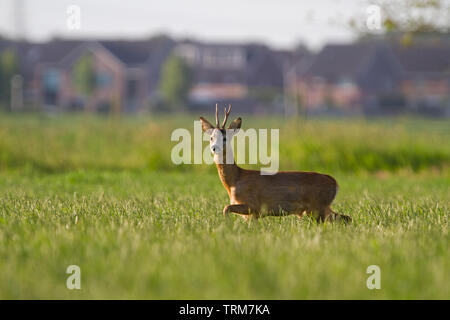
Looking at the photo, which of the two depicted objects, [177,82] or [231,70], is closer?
[177,82]

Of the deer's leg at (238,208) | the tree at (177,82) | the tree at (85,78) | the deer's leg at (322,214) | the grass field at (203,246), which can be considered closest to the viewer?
the grass field at (203,246)

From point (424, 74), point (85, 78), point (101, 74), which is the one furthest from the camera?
point (424, 74)

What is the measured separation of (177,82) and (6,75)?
17803 millimetres

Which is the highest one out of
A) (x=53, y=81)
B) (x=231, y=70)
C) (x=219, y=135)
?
(x=231, y=70)

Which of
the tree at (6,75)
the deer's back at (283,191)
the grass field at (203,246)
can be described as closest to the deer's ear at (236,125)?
the deer's back at (283,191)

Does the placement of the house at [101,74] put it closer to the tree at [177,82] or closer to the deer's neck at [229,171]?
the tree at [177,82]

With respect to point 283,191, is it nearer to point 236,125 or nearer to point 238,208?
point 238,208

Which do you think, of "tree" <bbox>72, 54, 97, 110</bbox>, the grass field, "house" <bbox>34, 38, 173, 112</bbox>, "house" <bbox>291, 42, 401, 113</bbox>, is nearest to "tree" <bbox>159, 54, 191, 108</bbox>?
"house" <bbox>34, 38, 173, 112</bbox>

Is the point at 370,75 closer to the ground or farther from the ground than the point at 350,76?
farther from the ground

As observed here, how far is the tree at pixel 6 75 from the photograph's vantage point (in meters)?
65.1

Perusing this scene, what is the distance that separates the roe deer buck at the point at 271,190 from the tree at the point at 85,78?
62.8 m

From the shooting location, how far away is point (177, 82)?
6812 cm

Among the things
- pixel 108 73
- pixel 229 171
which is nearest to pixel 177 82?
pixel 108 73
